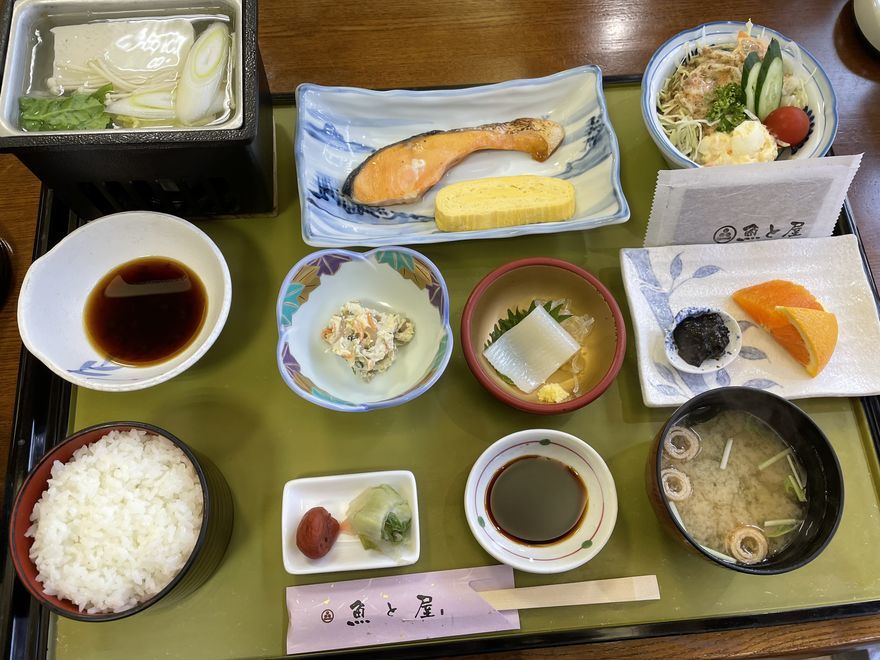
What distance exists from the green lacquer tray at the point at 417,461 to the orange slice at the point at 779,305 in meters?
0.16

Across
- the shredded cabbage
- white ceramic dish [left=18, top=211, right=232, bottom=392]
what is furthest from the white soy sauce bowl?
Result: white ceramic dish [left=18, top=211, right=232, bottom=392]

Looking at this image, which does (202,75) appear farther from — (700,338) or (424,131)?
(700,338)

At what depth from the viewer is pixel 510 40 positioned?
6.46 ft

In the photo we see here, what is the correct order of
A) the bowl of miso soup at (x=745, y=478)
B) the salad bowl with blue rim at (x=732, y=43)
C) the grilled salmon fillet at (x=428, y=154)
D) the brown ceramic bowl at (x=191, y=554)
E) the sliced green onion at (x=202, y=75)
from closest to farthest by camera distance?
the brown ceramic bowl at (x=191, y=554), the bowl of miso soup at (x=745, y=478), the sliced green onion at (x=202, y=75), the salad bowl with blue rim at (x=732, y=43), the grilled salmon fillet at (x=428, y=154)

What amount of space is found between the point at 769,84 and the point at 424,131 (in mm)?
953

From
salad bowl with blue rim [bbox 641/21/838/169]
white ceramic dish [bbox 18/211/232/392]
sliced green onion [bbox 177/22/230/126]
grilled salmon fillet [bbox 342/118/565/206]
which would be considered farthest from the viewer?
grilled salmon fillet [bbox 342/118/565/206]

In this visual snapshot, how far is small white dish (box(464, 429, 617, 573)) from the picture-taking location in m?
1.29

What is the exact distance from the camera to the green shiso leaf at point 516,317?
5.04 feet

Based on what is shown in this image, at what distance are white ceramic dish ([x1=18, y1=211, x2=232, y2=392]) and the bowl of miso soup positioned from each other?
109 centimetres

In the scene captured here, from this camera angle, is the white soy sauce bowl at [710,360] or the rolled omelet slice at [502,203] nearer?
the white soy sauce bowl at [710,360]

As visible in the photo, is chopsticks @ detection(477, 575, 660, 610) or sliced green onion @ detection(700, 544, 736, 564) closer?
sliced green onion @ detection(700, 544, 736, 564)

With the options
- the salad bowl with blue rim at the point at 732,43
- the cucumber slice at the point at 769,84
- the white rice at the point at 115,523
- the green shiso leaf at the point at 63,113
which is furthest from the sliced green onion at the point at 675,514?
the green shiso leaf at the point at 63,113

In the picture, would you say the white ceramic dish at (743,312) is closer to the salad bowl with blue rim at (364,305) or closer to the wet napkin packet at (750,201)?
the wet napkin packet at (750,201)

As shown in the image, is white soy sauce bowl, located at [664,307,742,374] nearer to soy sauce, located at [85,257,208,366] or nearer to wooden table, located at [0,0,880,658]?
wooden table, located at [0,0,880,658]
